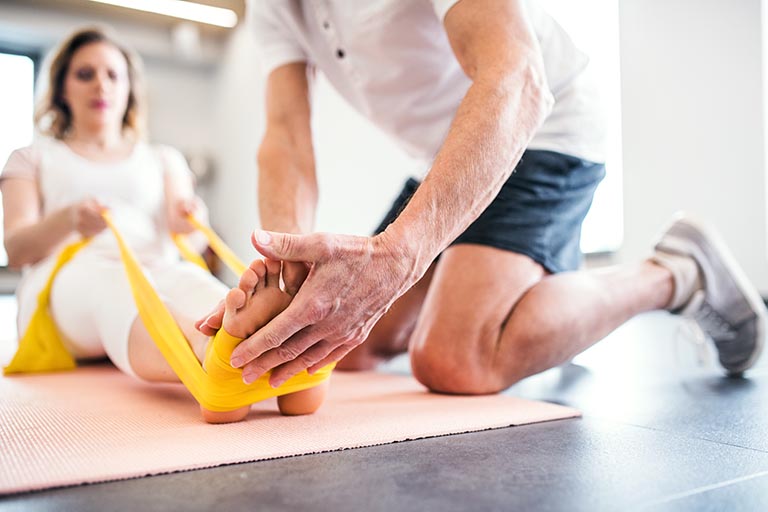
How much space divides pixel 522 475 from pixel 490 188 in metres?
0.31

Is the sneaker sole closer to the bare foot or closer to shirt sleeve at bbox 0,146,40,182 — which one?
the bare foot

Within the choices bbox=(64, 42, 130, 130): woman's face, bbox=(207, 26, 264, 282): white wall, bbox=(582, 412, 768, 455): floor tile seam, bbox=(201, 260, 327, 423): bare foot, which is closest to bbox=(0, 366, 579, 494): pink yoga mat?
bbox=(582, 412, 768, 455): floor tile seam

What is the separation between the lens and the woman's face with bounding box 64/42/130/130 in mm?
1788

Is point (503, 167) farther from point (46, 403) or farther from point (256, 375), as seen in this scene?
point (46, 403)

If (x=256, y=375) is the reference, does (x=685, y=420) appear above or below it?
below

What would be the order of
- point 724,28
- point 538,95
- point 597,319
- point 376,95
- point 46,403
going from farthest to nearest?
point 724,28 → point 376,95 → point 597,319 → point 46,403 → point 538,95

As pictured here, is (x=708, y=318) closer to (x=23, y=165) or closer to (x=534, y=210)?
(x=534, y=210)

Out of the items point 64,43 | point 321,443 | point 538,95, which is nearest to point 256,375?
point 321,443

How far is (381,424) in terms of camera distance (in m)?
0.90

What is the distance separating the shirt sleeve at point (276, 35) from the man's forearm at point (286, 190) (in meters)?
0.19

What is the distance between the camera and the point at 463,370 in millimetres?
1137

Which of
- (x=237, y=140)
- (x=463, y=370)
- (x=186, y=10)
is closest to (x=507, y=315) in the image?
(x=463, y=370)

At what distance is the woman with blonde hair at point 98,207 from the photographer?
121cm

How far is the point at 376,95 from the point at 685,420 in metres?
0.79
